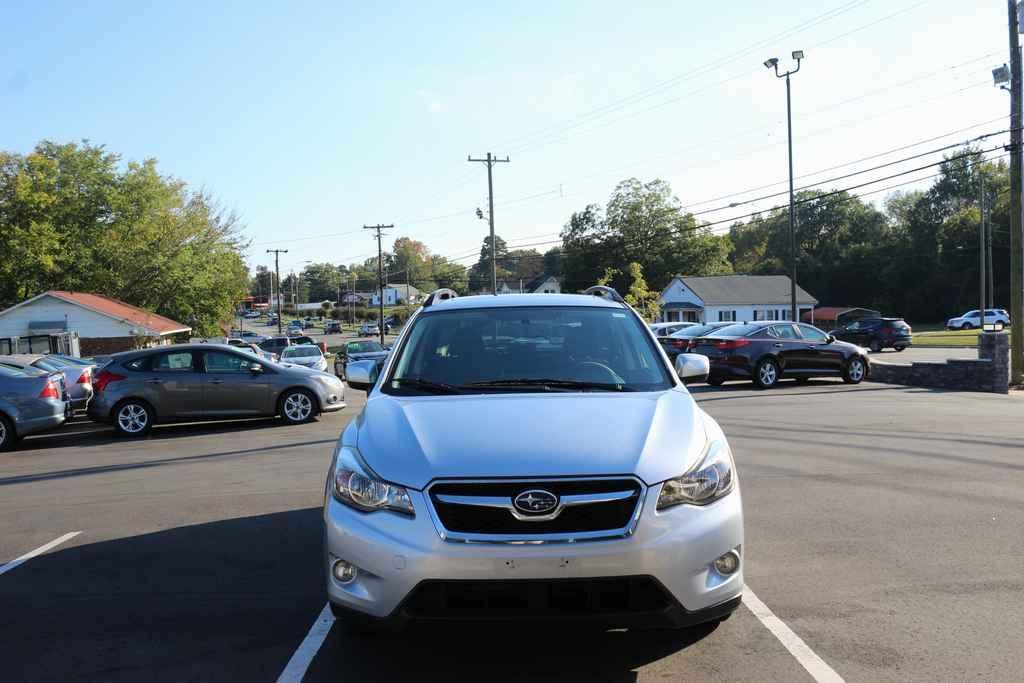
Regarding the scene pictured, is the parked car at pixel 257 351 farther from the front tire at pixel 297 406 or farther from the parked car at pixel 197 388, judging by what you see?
the front tire at pixel 297 406

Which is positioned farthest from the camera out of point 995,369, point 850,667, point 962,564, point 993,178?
point 993,178

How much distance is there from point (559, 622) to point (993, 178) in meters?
101

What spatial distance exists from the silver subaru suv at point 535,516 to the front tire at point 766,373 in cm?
1706

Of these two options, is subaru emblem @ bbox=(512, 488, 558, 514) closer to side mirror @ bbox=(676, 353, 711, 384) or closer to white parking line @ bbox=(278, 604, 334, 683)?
white parking line @ bbox=(278, 604, 334, 683)

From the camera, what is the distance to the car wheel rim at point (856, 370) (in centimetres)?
2145

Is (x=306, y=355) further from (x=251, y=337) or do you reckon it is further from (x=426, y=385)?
(x=251, y=337)

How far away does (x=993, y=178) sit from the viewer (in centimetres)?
9044

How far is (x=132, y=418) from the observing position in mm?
14961

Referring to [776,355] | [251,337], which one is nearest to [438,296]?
[776,355]

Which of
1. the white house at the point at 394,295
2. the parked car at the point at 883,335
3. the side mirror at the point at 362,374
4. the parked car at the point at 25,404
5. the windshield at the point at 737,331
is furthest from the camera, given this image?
the white house at the point at 394,295

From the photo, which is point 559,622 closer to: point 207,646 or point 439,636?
point 439,636

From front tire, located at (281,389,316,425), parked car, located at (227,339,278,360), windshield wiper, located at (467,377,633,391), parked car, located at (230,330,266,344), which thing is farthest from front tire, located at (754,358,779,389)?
parked car, located at (230,330,266,344)

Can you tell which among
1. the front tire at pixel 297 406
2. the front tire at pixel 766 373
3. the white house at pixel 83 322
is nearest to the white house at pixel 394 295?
the white house at pixel 83 322

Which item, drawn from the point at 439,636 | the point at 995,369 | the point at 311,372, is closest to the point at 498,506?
the point at 439,636
